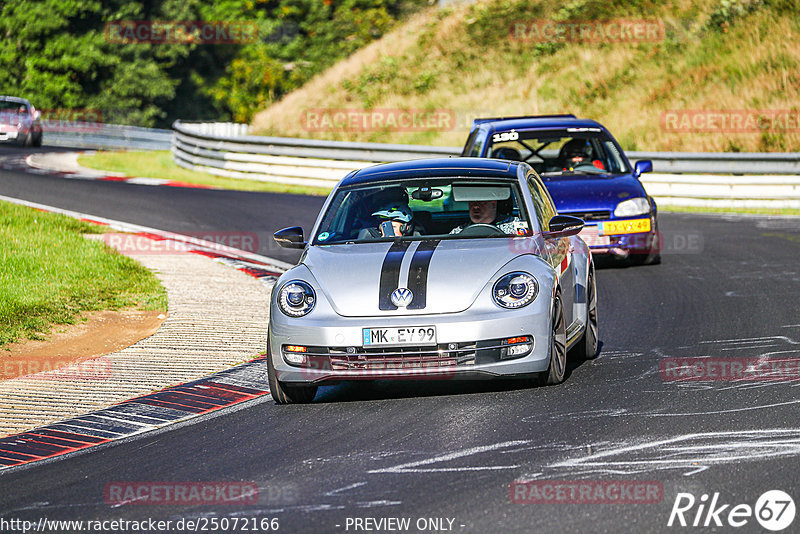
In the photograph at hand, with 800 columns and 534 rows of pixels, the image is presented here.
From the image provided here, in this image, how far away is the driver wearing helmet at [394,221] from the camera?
28.8ft

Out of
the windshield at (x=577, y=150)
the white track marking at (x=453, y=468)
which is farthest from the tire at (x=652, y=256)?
the white track marking at (x=453, y=468)

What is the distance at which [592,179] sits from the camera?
567 inches

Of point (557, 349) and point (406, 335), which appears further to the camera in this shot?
point (557, 349)

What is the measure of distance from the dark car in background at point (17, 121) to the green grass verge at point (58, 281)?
21153mm

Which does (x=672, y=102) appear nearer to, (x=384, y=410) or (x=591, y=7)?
(x=591, y=7)

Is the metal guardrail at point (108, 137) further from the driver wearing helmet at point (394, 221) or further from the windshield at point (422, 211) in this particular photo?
the driver wearing helmet at point (394, 221)

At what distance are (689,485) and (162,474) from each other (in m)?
2.64

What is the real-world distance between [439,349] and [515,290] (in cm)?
62

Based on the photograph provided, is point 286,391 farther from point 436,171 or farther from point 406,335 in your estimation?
point 436,171

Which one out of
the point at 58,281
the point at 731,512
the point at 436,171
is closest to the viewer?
the point at 731,512

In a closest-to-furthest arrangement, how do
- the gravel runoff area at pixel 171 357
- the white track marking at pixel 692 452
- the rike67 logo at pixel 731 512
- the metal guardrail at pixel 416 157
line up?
1. the rike67 logo at pixel 731 512
2. the white track marking at pixel 692 452
3. the gravel runoff area at pixel 171 357
4. the metal guardrail at pixel 416 157

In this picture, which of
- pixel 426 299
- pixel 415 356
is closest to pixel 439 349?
pixel 415 356

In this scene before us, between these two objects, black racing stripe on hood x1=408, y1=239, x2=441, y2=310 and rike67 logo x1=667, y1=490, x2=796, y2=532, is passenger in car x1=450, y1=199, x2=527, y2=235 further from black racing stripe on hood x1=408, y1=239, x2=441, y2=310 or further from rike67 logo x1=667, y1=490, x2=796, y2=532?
rike67 logo x1=667, y1=490, x2=796, y2=532

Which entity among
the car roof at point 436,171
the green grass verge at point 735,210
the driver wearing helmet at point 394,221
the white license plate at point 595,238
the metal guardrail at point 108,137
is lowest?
the metal guardrail at point 108,137
